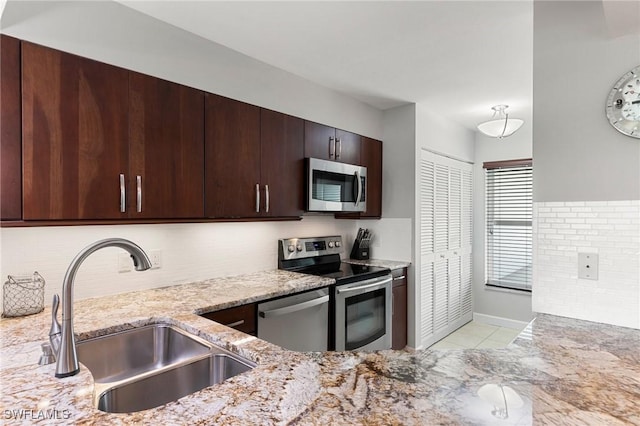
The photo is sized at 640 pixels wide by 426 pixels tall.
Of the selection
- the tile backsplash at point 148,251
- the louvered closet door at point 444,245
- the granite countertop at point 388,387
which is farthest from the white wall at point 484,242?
the granite countertop at point 388,387

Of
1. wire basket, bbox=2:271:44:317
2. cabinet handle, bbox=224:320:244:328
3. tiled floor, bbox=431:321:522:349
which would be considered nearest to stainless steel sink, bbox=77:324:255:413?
cabinet handle, bbox=224:320:244:328

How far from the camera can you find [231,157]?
2211 mm

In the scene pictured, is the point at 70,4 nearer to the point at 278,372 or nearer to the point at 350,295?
the point at 278,372

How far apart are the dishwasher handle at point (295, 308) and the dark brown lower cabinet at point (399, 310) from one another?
100 centimetres

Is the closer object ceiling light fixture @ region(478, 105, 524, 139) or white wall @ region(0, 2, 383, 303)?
white wall @ region(0, 2, 383, 303)

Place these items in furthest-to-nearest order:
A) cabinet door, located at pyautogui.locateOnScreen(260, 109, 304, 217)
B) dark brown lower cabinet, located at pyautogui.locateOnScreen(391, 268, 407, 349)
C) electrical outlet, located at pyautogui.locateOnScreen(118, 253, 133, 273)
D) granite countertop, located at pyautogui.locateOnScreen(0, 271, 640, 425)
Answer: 1. dark brown lower cabinet, located at pyautogui.locateOnScreen(391, 268, 407, 349)
2. cabinet door, located at pyautogui.locateOnScreen(260, 109, 304, 217)
3. electrical outlet, located at pyautogui.locateOnScreen(118, 253, 133, 273)
4. granite countertop, located at pyautogui.locateOnScreen(0, 271, 640, 425)

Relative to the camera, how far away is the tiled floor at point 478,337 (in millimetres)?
3707

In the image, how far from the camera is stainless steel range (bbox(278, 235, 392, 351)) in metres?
2.53

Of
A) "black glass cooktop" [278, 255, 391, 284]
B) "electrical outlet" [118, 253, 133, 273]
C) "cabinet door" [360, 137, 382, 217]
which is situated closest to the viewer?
"electrical outlet" [118, 253, 133, 273]

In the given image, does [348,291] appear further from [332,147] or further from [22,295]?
[22,295]

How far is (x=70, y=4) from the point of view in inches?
63.7

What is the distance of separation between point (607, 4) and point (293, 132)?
184 centimetres

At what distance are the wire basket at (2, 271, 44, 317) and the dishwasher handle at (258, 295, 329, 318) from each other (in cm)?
103

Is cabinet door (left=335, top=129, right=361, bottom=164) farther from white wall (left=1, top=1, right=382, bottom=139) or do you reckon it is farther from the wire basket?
the wire basket
